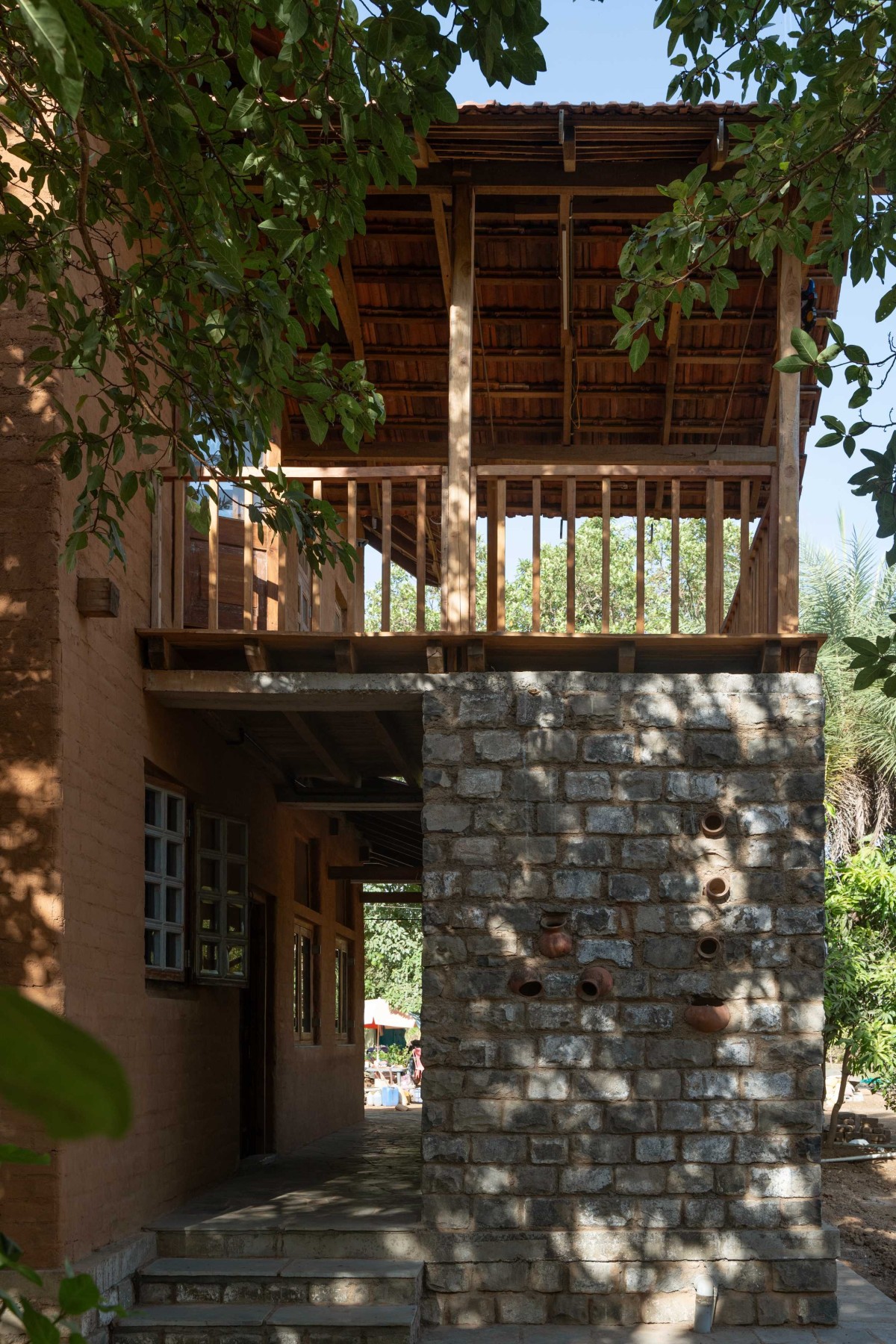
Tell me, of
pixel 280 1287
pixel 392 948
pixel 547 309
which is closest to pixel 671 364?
pixel 547 309

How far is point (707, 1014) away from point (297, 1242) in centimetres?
225

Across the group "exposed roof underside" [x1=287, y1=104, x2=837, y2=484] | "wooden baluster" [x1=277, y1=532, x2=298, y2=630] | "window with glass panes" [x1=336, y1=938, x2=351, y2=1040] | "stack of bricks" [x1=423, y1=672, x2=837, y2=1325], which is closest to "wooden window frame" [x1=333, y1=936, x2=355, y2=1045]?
"window with glass panes" [x1=336, y1=938, x2=351, y2=1040]

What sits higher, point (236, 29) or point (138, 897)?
point (236, 29)

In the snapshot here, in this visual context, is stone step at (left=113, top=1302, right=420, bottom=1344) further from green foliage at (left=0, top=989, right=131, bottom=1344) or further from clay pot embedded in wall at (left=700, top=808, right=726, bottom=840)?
green foliage at (left=0, top=989, right=131, bottom=1344)

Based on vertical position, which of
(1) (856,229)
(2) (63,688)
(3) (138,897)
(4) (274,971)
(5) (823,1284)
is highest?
(1) (856,229)

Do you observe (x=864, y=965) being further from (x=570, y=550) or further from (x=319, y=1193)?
(x=570, y=550)

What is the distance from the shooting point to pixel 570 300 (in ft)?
30.5

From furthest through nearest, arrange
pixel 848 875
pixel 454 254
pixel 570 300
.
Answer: pixel 848 875 < pixel 570 300 < pixel 454 254

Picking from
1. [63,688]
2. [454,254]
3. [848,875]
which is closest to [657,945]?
[63,688]

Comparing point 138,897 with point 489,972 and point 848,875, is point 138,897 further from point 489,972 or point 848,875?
point 848,875

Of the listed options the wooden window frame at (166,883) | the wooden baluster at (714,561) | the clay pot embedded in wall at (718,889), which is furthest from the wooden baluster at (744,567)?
the wooden window frame at (166,883)

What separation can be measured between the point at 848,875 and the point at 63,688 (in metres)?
8.99

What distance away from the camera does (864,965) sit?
42.5 feet

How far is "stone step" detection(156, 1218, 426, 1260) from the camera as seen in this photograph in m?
6.85
